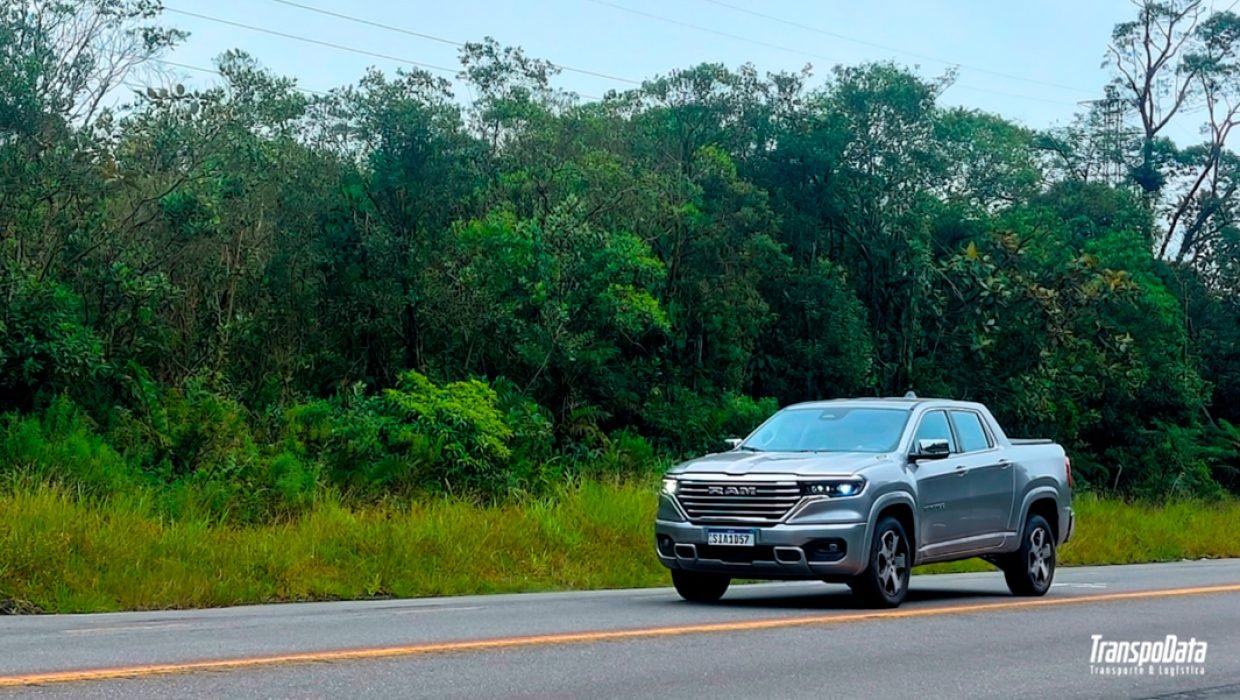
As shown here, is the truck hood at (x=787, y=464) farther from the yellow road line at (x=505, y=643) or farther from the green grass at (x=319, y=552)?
the green grass at (x=319, y=552)

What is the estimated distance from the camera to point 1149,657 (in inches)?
421

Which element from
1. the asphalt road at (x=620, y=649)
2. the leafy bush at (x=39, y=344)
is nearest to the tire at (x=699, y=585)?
the asphalt road at (x=620, y=649)

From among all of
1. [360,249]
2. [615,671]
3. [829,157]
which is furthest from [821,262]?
[615,671]

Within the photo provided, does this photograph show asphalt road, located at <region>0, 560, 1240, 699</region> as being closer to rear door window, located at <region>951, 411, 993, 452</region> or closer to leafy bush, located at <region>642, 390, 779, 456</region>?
rear door window, located at <region>951, 411, 993, 452</region>

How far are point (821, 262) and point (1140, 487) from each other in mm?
14580

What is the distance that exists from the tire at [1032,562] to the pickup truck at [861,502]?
0.04ft

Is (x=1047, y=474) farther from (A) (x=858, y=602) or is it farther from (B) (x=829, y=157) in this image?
(B) (x=829, y=157)

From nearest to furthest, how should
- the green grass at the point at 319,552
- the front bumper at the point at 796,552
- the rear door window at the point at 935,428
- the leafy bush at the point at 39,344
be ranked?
1. the front bumper at the point at 796,552
2. the rear door window at the point at 935,428
3. the green grass at the point at 319,552
4. the leafy bush at the point at 39,344

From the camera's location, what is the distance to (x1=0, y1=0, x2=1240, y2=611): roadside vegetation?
20672mm

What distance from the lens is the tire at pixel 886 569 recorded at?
1325 centimetres

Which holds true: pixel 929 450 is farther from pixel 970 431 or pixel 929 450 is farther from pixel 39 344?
pixel 39 344

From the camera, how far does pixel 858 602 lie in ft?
44.2

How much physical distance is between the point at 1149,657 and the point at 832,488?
123 inches

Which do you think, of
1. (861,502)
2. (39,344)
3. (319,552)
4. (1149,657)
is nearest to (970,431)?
(861,502)
